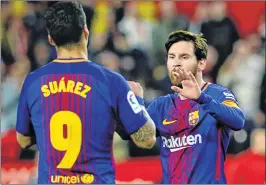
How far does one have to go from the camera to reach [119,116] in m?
5.15

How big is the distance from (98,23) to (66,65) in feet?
25.4

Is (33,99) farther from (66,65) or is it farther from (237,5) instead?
(237,5)

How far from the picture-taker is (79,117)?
5090mm

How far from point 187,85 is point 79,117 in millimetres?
912

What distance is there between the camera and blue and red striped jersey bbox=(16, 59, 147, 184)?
5.07 metres

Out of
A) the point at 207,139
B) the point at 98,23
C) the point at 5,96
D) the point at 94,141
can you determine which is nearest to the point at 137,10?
the point at 98,23

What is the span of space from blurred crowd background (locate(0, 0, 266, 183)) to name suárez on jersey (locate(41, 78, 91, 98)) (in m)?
6.17

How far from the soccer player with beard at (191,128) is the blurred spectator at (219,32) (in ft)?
19.4

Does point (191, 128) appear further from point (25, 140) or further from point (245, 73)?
point (245, 73)

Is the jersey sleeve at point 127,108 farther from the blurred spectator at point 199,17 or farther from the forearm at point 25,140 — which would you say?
the blurred spectator at point 199,17

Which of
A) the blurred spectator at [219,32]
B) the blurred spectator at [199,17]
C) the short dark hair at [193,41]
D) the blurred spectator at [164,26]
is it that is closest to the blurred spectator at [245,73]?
the blurred spectator at [219,32]

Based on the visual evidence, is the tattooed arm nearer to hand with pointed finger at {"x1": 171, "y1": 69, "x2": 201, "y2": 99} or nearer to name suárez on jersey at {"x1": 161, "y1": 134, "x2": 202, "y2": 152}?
hand with pointed finger at {"x1": 171, "y1": 69, "x2": 201, "y2": 99}

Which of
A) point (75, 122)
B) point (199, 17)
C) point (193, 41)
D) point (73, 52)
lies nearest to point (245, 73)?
point (199, 17)

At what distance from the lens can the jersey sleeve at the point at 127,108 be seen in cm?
509
